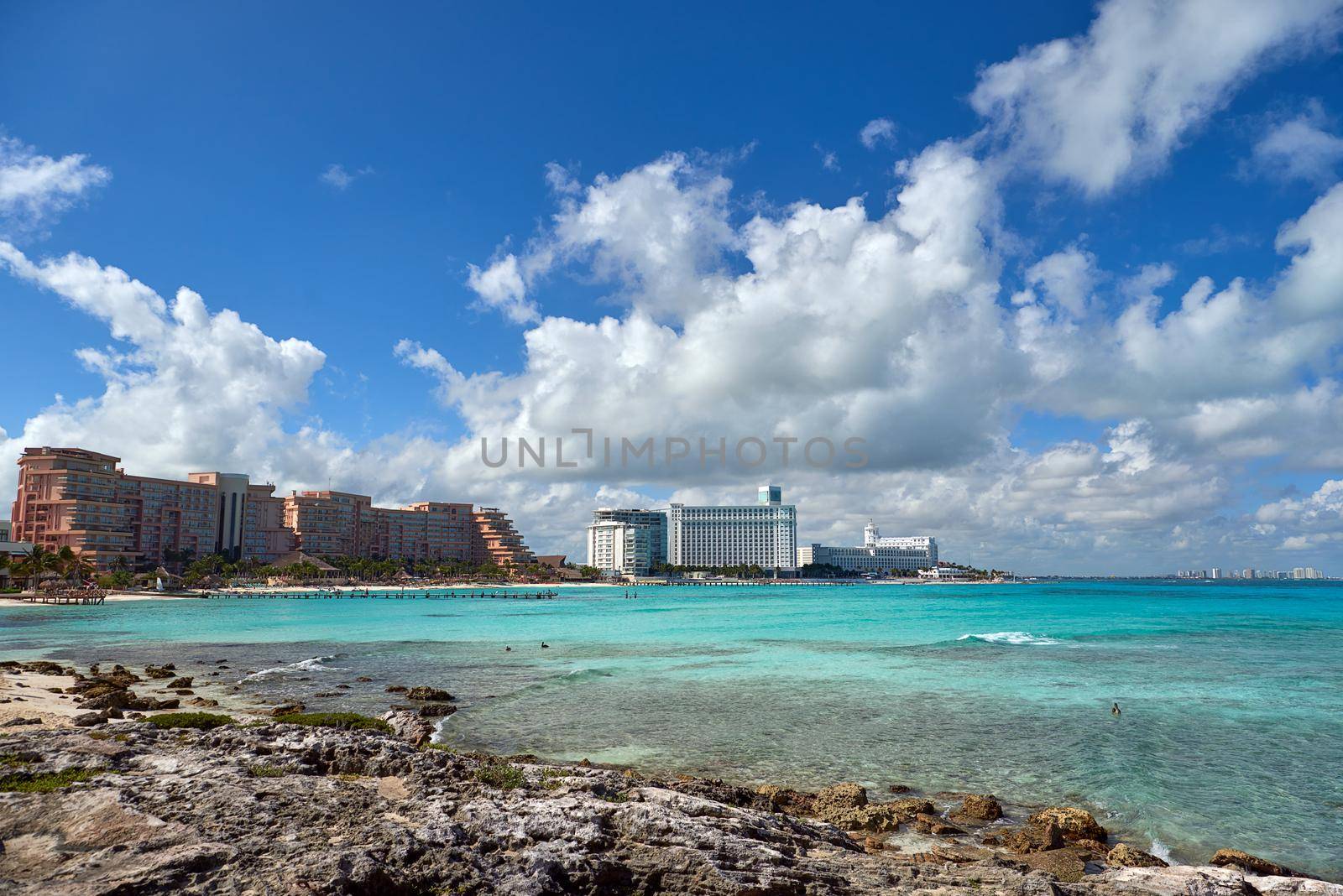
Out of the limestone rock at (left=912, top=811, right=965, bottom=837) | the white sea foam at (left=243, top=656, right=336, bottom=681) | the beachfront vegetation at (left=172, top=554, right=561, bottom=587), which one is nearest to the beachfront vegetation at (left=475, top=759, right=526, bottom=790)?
the limestone rock at (left=912, top=811, right=965, bottom=837)

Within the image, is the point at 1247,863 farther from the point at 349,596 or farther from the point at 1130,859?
the point at 349,596

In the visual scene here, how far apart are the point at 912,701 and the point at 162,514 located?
171861 mm

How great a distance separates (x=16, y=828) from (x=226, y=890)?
3.65 metres

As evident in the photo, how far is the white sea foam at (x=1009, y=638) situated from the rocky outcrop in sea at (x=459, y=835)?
37707 millimetres

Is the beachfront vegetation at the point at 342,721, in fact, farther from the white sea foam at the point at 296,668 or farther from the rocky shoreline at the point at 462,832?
the white sea foam at the point at 296,668

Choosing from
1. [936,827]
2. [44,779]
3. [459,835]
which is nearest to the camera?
[459,835]

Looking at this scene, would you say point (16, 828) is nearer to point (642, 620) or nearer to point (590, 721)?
point (590, 721)

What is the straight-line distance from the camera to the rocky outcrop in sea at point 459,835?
297 inches

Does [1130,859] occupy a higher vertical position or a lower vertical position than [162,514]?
lower

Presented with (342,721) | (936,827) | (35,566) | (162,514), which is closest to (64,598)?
(35,566)

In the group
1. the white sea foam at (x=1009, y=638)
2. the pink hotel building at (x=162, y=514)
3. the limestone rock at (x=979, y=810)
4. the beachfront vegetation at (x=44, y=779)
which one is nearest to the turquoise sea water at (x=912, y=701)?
the white sea foam at (x=1009, y=638)

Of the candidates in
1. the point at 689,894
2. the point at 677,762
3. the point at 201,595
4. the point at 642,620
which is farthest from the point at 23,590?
the point at 689,894

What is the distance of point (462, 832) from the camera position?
862 centimetres

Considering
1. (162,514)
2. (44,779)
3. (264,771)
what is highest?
(162,514)
